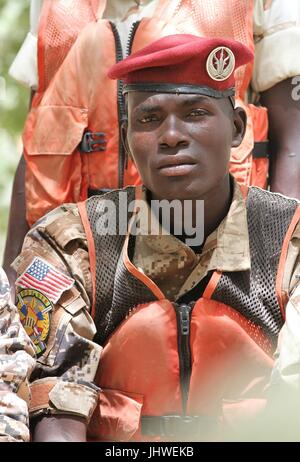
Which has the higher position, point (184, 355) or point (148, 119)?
point (148, 119)

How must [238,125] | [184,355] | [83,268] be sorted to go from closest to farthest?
[184,355] → [83,268] → [238,125]

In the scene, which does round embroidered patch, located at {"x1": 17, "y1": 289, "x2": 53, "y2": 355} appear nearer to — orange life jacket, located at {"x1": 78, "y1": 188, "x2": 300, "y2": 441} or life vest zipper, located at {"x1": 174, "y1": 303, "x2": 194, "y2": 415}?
orange life jacket, located at {"x1": 78, "y1": 188, "x2": 300, "y2": 441}

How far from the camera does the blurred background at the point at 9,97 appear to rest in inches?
202

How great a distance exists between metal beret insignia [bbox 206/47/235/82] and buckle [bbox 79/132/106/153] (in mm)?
632

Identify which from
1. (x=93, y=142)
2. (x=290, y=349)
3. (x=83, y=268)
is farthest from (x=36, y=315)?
(x=93, y=142)

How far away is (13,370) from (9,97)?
2.72m

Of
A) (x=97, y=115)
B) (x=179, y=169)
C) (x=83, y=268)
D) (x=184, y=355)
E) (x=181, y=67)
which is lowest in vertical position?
(x=184, y=355)

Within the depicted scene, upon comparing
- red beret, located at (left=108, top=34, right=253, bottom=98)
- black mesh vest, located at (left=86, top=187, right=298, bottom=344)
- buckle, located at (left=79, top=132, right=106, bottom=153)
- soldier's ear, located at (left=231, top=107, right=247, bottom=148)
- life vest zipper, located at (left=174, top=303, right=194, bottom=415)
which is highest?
red beret, located at (left=108, top=34, right=253, bottom=98)

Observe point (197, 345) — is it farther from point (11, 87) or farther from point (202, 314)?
point (11, 87)

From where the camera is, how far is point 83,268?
3.17 meters

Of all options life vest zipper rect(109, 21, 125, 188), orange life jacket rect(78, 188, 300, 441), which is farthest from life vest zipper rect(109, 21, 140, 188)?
orange life jacket rect(78, 188, 300, 441)

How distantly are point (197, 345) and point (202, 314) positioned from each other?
0.27ft

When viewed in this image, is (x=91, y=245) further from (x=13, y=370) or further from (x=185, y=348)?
(x=13, y=370)

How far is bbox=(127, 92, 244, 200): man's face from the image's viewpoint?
10.2 feet
